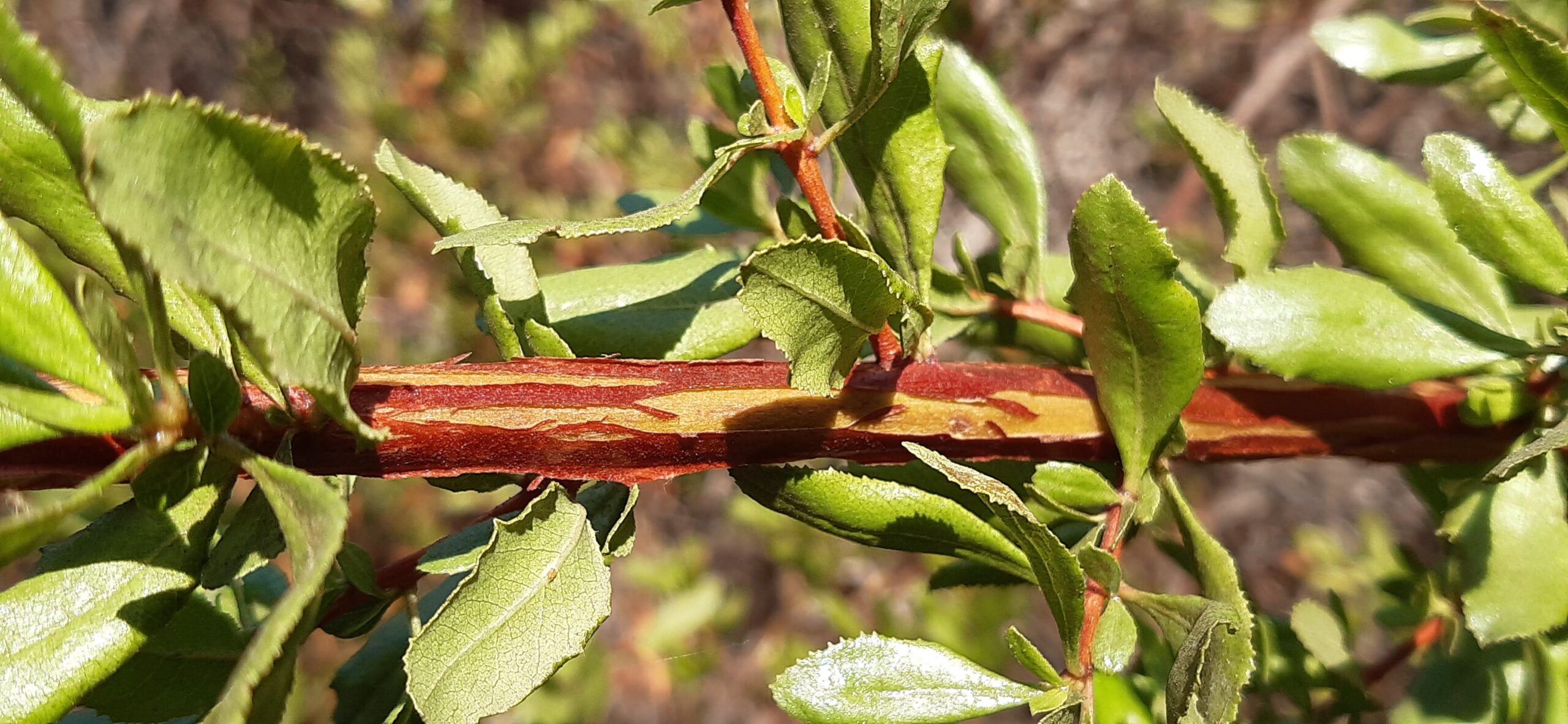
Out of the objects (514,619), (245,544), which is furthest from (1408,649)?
(245,544)

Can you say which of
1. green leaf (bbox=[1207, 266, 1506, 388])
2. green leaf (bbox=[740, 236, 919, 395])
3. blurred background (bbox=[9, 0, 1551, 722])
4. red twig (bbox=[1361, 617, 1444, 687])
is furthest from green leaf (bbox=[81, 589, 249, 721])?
blurred background (bbox=[9, 0, 1551, 722])

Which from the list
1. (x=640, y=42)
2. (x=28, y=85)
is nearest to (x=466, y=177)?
(x=640, y=42)

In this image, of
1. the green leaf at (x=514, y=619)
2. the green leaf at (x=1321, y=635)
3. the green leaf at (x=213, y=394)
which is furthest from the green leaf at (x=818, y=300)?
the green leaf at (x=1321, y=635)

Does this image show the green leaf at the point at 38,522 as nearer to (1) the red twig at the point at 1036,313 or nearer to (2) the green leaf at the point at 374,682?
(2) the green leaf at the point at 374,682

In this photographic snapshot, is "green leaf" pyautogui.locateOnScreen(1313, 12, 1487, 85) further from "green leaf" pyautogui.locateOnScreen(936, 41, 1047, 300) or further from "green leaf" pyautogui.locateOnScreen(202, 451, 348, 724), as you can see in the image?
"green leaf" pyautogui.locateOnScreen(202, 451, 348, 724)

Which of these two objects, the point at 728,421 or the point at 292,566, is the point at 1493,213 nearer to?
the point at 728,421

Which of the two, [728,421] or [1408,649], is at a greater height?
[728,421]
